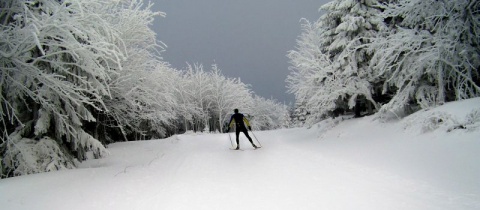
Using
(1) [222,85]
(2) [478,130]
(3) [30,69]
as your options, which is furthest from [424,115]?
(1) [222,85]

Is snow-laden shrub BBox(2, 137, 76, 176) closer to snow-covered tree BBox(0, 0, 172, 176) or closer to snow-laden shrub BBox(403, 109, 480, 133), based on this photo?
snow-covered tree BBox(0, 0, 172, 176)

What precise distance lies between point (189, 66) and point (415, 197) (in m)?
42.5

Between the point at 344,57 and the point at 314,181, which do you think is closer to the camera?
the point at 314,181

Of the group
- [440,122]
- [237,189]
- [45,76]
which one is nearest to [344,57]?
[440,122]

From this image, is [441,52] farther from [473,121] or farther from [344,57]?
[344,57]

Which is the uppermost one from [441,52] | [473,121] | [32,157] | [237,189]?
[441,52]

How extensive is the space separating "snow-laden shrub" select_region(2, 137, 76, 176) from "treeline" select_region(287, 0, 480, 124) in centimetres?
1053

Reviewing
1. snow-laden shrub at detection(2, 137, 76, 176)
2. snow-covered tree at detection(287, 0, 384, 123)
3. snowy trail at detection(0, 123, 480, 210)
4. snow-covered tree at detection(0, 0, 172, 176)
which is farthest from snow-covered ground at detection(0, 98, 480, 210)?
snow-covered tree at detection(287, 0, 384, 123)

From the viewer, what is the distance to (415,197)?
4547mm

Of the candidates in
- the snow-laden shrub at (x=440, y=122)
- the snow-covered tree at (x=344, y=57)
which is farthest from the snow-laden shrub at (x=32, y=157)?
the snow-covered tree at (x=344, y=57)

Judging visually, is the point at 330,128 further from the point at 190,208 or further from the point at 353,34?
the point at 190,208

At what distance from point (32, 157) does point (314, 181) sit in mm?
6862

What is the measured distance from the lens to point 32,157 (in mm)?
7613

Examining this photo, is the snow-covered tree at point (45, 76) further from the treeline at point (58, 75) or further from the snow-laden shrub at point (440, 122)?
the snow-laden shrub at point (440, 122)
